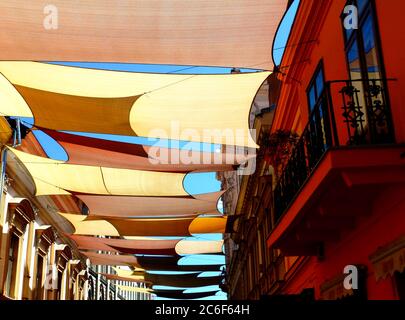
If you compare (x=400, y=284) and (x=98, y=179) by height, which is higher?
(x=98, y=179)

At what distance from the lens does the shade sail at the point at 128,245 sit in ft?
68.9

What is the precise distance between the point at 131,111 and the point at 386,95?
5.21 metres

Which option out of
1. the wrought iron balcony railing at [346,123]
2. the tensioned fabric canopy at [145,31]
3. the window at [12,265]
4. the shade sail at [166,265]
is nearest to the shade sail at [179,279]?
the shade sail at [166,265]

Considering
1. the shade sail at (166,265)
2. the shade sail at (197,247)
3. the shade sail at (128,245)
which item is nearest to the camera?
the shade sail at (128,245)

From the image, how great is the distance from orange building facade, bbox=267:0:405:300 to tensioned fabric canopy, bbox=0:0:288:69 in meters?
1.19

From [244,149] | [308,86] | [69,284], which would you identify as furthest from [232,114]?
[69,284]

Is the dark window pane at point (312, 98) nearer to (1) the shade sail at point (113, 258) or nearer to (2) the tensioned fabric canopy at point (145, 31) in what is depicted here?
(2) the tensioned fabric canopy at point (145, 31)

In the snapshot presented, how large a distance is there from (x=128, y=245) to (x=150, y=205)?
19.3ft

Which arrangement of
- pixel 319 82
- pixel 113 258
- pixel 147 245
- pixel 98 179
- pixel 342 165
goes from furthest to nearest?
pixel 113 258, pixel 147 245, pixel 98 179, pixel 319 82, pixel 342 165

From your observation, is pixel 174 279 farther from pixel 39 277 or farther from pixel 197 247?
pixel 39 277

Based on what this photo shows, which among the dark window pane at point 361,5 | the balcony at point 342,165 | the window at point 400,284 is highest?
the dark window pane at point 361,5

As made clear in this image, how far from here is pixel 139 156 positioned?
42.3 feet

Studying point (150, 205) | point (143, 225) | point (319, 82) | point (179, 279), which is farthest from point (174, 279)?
point (319, 82)

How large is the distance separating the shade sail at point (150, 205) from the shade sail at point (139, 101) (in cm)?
459
